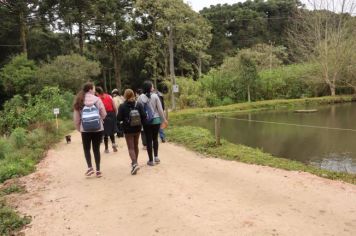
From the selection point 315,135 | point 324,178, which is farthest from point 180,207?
point 315,135

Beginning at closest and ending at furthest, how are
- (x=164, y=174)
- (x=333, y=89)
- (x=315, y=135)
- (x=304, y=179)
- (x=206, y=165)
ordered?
(x=304, y=179) < (x=164, y=174) < (x=206, y=165) < (x=315, y=135) < (x=333, y=89)

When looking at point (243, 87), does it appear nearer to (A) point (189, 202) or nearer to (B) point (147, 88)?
(B) point (147, 88)

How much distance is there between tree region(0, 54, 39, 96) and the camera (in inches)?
1073

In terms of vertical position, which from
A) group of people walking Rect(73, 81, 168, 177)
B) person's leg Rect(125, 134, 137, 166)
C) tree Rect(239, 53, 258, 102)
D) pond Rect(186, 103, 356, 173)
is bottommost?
pond Rect(186, 103, 356, 173)

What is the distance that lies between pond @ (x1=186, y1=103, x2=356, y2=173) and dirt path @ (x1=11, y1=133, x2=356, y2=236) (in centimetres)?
318

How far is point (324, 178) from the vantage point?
23.1 feet

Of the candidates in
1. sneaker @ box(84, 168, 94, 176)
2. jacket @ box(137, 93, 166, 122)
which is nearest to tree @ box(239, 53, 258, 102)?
jacket @ box(137, 93, 166, 122)

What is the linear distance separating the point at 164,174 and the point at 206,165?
53.0 inches

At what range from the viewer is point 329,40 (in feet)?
108

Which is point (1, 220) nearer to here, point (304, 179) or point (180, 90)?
point (304, 179)

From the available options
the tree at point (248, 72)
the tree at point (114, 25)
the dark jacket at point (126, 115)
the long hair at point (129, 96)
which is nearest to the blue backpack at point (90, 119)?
the dark jacket at point (126, 115)

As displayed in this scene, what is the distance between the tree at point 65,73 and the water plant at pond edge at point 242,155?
15732 mm

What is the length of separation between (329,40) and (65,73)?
72.9 feet

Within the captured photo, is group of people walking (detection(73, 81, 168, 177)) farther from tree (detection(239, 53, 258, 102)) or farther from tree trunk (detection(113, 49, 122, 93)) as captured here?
tree trunk (detection(113, 49, 122, 93))
